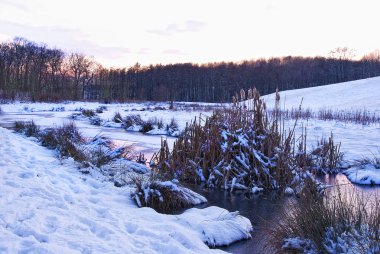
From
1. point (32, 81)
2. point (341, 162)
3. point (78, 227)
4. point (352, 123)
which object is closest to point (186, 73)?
point (32, 81)

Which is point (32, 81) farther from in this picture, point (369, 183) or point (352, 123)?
point (369, 183)

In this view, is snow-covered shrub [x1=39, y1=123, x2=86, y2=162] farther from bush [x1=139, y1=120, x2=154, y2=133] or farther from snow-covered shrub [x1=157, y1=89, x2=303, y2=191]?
bush [x1=139, y1=120, x2=154, y2=133]

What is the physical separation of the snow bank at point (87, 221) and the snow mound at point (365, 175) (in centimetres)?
388

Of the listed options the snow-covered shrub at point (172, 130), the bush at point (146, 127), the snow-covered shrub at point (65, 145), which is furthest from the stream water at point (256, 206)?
the bush at point (146, 127)

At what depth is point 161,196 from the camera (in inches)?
216

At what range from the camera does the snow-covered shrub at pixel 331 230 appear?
303cm

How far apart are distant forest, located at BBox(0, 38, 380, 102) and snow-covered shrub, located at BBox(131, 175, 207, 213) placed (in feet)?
171

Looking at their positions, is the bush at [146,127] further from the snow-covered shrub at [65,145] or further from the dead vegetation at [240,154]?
the dead vegetation at [240,154]

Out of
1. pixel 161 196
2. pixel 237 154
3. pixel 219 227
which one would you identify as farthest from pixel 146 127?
A: pixel 219 227

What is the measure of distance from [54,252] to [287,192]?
469 centimetres

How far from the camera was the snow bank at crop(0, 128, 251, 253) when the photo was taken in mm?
3461

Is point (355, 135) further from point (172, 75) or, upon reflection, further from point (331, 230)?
point (172, 75)

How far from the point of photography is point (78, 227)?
386 centimetres

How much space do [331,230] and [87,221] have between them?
2.51m
